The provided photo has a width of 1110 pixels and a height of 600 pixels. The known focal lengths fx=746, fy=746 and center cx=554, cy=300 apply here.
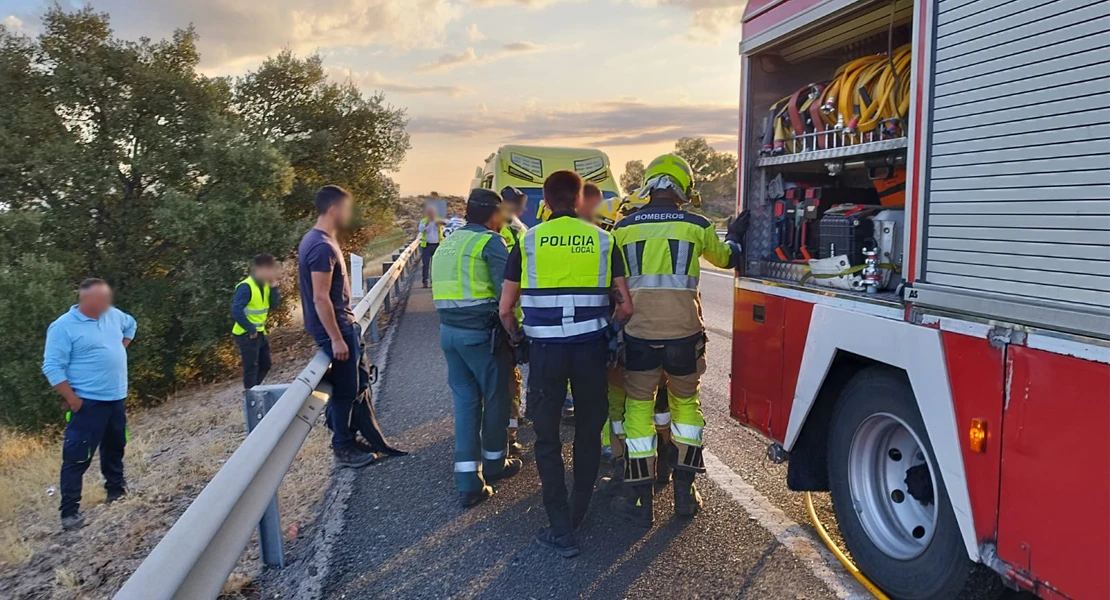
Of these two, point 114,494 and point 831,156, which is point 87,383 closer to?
point 114,494

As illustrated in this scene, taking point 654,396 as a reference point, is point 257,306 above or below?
above

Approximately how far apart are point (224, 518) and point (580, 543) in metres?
2.04

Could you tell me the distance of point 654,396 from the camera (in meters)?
4.39

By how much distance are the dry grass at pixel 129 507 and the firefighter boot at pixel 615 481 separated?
1.78m

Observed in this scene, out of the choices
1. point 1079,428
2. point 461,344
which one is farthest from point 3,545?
point 1079,428

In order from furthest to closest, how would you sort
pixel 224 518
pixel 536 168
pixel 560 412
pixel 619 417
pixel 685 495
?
pixel 536 168
pixel 619 417
pixel 685 495
pixel 560 412
pixel 224 518

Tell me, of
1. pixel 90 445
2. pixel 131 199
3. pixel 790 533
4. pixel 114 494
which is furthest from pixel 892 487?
pixel 131 199

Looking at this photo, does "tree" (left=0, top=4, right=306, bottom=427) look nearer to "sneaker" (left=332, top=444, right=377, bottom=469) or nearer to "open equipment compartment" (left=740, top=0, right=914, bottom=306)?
"sneaker" (left=332, top=444, right=377, bottom=469)

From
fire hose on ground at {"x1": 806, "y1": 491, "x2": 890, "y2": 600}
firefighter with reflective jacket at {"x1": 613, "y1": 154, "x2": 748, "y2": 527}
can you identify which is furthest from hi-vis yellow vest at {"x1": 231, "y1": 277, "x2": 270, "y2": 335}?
fire hose on ground at {"x1": 806, "y1": 491, "x2": 890, "y2": 600}

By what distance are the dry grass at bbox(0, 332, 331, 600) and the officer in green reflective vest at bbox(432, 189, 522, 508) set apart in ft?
3.57

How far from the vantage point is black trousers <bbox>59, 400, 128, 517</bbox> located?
5523 mm

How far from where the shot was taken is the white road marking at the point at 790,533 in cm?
340

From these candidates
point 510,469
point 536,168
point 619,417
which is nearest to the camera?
point 619,417

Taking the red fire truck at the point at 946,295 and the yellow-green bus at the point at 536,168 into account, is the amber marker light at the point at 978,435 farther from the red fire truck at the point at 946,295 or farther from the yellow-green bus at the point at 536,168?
the yellow-green bus at the point at 536,168
